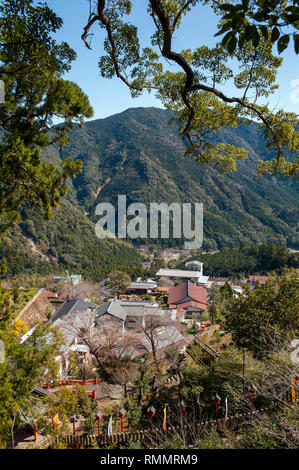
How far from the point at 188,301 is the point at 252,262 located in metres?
26.5

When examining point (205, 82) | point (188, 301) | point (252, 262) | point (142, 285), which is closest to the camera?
point (205, 82)

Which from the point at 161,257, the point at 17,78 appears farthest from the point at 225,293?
the point at 161,257

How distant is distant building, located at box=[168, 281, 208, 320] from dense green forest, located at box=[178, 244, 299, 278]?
61.1 feet

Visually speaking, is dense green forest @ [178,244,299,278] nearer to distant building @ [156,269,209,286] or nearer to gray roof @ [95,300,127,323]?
distant building @ [156,269,209,286]

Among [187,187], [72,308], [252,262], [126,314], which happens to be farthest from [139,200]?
[72,308]

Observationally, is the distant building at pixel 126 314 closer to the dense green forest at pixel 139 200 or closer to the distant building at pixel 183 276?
the dense green forest at pixel 139 200

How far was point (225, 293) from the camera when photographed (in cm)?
2833

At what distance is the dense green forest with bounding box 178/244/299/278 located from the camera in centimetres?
5139

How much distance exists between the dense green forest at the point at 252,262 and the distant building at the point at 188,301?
18620 millimetres

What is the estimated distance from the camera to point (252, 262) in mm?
55875

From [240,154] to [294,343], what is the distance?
16.1 feet

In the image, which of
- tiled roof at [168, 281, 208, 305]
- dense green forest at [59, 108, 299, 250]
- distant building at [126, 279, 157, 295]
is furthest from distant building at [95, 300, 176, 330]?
dense green forest at [59, 108, 299, 250]

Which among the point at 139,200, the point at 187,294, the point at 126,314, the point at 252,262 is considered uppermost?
the point at 139,200

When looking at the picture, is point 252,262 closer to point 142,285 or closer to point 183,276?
point 183,276
